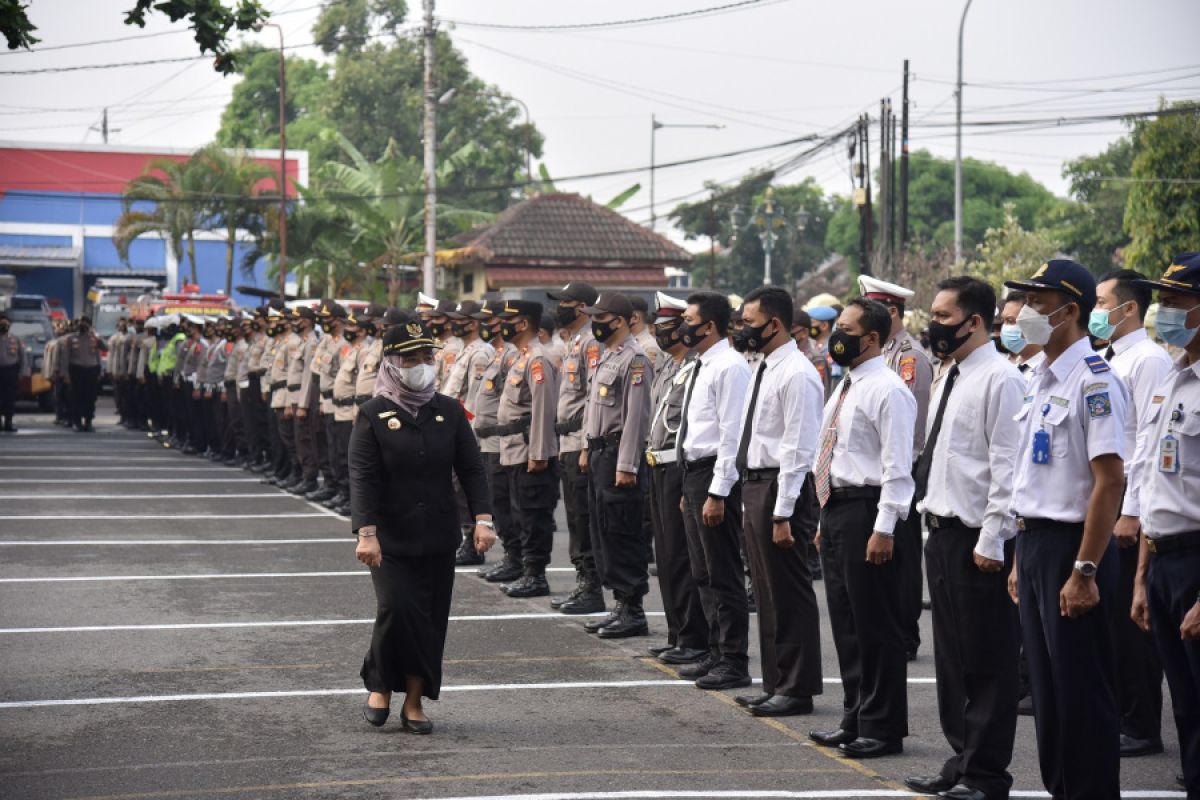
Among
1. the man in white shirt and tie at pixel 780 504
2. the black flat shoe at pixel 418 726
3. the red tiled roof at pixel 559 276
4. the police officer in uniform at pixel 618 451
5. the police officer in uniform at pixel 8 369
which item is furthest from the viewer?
the red tiled roof at pixel 559 276

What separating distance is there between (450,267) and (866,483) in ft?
114

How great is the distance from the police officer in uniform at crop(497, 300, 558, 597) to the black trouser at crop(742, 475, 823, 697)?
4.09 meters

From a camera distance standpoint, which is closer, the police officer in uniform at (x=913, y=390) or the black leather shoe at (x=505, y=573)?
the police officer in uniform at (x=913, y=390)

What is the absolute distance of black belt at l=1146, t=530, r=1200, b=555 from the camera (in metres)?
5.82

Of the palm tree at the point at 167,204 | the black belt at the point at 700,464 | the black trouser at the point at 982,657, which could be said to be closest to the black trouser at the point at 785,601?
the black belt at the point at 700,464

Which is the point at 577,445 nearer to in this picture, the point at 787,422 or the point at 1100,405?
the point at 787,422

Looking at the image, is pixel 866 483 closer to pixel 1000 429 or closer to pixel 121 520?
pixel 1000 429

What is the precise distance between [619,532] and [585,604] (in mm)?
1044

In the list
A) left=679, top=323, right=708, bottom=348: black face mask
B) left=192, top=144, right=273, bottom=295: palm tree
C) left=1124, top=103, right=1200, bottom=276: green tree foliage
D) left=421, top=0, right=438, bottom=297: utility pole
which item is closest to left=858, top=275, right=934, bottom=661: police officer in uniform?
left=679, top=323, right=708, bottom=348: black face mask

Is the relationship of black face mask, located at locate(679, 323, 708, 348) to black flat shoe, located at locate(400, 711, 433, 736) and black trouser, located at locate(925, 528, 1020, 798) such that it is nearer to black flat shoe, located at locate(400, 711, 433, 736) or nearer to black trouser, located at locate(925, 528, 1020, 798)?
black flat shoe, located at locate(400, 711, 433, 736)

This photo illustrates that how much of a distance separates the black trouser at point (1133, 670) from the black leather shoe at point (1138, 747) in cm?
2

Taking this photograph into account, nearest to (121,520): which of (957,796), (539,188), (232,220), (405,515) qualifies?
(405,515)

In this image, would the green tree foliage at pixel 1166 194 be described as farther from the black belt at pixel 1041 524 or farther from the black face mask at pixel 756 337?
the black belt at pixel 1041 524

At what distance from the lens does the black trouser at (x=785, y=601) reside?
8344 millimetres
